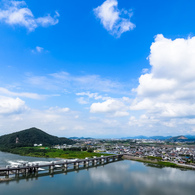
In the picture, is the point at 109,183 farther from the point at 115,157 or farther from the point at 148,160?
the point at 115,157

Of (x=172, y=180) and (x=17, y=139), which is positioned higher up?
(x=17, y=139)

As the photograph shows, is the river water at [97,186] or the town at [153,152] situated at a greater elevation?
the river water at [97,186]

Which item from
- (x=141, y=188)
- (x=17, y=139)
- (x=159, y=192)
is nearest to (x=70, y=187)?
(x=141, y=188)

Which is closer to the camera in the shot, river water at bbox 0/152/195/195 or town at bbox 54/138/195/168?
river water at bbox 0/152/195/195

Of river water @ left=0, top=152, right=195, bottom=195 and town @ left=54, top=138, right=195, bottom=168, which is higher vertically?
river water @ left=0, top=152, right=195, bottom=195

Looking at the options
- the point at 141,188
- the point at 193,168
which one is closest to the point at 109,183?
the point at 141,188

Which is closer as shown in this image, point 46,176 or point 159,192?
point 159,192

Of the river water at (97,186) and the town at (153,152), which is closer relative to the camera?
the river water at (97,186)

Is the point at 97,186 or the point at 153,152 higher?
the point at 97,186

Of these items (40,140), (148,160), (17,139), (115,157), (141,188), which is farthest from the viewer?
(40,140)

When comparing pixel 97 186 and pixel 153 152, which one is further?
pixel 153 152

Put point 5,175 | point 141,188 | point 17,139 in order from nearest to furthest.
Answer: point 141,188 < point 5,175 < point 17,139
